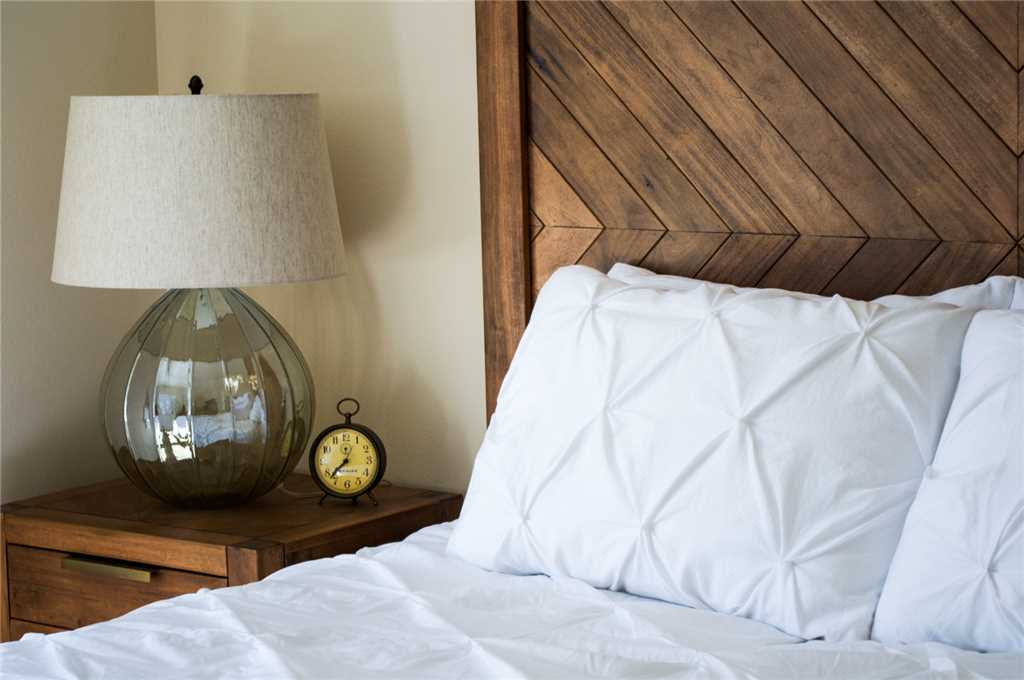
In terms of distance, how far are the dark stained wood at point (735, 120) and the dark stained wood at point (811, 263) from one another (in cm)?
2

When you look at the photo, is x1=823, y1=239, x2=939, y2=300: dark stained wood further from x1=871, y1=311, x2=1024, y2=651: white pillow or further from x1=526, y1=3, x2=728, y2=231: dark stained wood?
x1=871, y1=311, x2=1024, y2=651: white pillow

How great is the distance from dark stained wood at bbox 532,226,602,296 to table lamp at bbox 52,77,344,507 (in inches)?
13.7

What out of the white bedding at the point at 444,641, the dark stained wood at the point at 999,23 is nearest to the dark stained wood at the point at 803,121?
the dark stained wood at the point at 999,23

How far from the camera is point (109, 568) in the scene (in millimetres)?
2174

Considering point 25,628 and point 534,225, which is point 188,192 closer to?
point 534,225

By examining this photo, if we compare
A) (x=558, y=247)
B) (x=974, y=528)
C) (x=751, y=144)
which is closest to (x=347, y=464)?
(x=558, y=247)

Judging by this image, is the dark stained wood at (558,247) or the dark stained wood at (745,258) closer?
the dark stained wood at (745,258)

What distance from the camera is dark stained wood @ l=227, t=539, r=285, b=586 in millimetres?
2031

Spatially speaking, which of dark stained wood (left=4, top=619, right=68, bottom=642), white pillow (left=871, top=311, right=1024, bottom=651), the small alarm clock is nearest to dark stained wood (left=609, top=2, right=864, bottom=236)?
white pillow (left=871, top=311, right=1024, bottom=651)

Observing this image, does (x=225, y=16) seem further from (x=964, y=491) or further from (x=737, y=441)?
(x=964, y=491)

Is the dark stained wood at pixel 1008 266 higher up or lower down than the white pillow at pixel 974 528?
higher up

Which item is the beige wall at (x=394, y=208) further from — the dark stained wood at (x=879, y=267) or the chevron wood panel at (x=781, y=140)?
the dark stained wood at (x=879, y=267)

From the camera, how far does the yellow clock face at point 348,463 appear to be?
2305 mm

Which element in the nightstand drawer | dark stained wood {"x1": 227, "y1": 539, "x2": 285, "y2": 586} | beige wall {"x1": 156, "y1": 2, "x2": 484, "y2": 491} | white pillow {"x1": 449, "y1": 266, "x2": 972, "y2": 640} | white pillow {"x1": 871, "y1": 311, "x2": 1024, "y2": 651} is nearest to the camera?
white pillow {"x1": 871, "y1": 311, "x2": 1024, "y2": 651}
